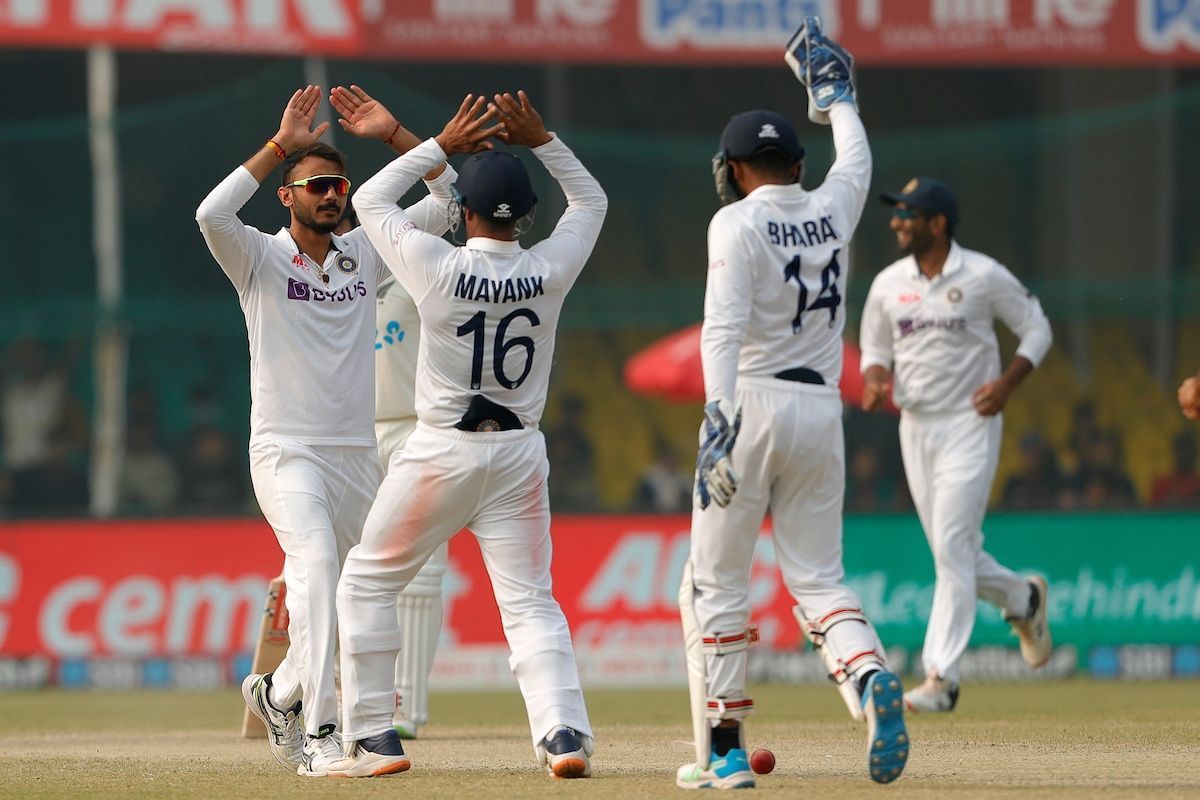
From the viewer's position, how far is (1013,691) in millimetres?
13258

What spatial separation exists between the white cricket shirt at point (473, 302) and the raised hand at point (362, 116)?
299mm

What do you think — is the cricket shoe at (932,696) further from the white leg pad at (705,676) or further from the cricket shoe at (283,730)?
the cricket shoe at (283,730)

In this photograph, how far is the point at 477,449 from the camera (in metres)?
7.03

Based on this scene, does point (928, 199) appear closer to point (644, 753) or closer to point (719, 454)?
point (644, 753)

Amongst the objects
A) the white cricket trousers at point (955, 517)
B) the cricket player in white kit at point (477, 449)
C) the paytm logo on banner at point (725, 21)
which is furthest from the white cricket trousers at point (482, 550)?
the paytm logo on banner at point (725, 21)

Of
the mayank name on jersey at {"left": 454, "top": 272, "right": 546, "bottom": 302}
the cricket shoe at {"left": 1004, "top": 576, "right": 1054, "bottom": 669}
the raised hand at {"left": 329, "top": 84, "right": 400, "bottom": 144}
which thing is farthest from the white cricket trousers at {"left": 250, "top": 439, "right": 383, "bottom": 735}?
the cricket shoe at {"left": 1004, "top": 576, "right": 1054, "bottom": 669}

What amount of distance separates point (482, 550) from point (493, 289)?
90cm

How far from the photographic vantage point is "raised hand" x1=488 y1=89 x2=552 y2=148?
718cm

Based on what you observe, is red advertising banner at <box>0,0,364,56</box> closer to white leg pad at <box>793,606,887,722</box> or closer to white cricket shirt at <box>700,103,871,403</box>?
white cricket shirt at <box>700,103,871,403</box>

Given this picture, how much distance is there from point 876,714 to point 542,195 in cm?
1079

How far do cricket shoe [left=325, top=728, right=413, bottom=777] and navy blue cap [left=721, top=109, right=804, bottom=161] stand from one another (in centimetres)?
234

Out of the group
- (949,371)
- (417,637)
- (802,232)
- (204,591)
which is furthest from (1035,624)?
(204,591)

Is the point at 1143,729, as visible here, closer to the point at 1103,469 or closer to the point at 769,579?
the point at 769,579

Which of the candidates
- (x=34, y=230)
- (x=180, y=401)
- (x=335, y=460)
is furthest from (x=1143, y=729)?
(x=34, y=230)
